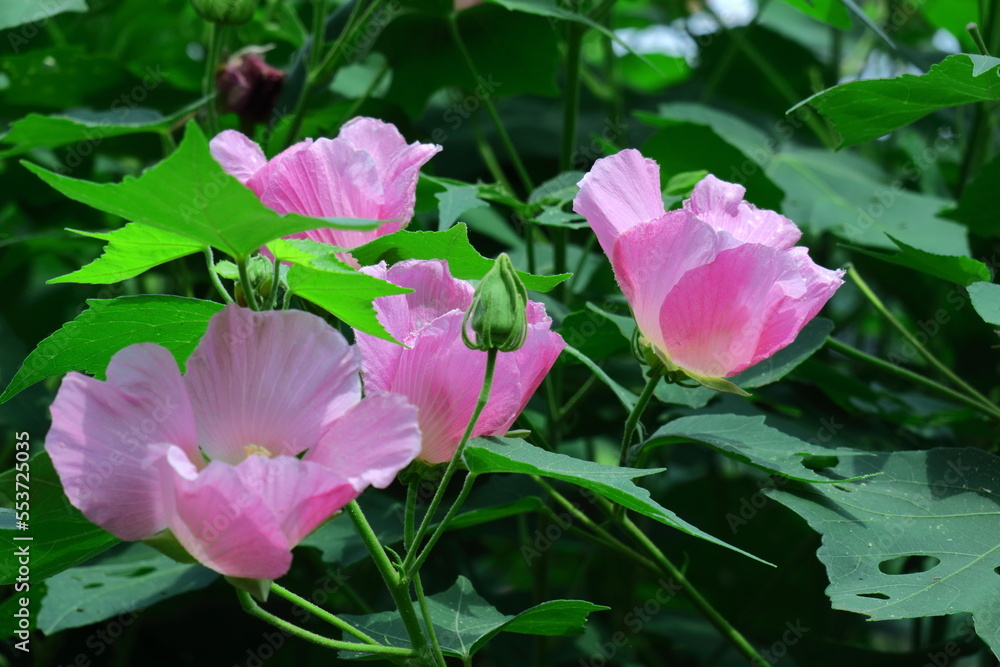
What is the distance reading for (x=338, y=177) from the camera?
58cm

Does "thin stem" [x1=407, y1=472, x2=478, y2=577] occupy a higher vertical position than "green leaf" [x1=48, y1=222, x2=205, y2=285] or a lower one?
lower

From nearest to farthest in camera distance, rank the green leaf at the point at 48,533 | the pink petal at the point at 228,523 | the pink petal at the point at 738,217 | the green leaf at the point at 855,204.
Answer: the pink petal at the point at 228,523 < the green leaf at the point at 48,533 < the pink petal at the point at 738,217 < the green leaf at the point at 855,204

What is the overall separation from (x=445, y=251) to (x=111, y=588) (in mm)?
530

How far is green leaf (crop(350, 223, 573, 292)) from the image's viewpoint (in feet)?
1.87

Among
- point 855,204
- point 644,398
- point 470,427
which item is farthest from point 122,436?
point 855,204

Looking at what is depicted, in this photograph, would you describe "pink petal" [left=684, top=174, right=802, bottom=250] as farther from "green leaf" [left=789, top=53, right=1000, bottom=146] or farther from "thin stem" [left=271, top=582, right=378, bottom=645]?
"thin stem" [left=271, top=582, right=378, bottom=645]

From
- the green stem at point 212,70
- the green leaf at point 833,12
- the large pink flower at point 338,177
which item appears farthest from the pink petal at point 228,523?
the green leaf at point 833,12

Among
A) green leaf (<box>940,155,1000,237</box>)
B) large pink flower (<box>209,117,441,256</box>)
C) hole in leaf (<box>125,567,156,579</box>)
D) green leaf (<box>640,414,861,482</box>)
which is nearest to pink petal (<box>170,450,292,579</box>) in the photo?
large pink flower (<box>209,117,441,256</box>)

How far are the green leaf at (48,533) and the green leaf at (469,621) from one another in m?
0.17

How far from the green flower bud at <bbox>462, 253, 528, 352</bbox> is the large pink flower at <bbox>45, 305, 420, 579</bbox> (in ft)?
0.20

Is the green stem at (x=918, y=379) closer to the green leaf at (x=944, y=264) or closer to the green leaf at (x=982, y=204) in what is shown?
the green leaf at (x=944, y=264)

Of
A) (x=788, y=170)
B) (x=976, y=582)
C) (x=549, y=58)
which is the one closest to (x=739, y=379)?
(x=976, y=582)

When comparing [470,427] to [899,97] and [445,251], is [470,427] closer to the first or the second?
[445,251]

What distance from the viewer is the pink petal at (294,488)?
41 cm
